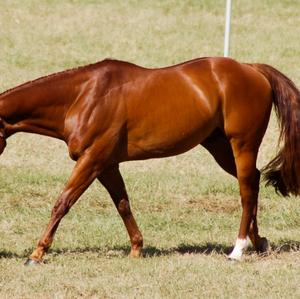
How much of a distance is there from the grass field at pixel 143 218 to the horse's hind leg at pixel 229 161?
0.67 feet

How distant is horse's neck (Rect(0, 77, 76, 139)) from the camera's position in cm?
775

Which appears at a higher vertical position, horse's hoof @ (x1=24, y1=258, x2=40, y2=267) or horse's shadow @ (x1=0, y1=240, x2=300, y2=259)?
horse's hoof @ (x1=24, y1=258, x2=40, y2=267)

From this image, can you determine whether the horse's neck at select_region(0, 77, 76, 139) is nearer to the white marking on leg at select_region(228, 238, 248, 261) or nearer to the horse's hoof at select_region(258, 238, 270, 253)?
the white marking on leg at select_region(228, 238, 248, 261)

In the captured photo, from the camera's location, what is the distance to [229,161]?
856 centimetres

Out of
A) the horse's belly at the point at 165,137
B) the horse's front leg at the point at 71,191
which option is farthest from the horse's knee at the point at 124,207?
the horse's front leg at the point at 71,191

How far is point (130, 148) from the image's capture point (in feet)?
26.0

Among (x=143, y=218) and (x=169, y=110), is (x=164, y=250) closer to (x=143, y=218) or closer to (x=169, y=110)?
(x=169, y=110)

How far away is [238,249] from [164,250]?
2.47ft

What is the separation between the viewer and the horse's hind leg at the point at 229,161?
827cm

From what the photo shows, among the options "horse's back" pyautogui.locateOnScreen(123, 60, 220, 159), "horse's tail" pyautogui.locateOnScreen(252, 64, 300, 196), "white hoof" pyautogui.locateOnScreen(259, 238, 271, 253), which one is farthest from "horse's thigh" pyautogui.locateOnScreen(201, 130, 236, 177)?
"white hoof" pyautogui.locateOnScreen(259, 238, 271, 253)

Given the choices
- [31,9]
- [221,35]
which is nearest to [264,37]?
[221,35]

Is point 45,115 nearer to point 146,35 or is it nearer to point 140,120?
point 140,120

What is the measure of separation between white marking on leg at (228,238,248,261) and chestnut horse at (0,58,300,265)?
1 centimetres

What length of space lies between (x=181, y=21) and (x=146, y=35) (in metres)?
1.52
